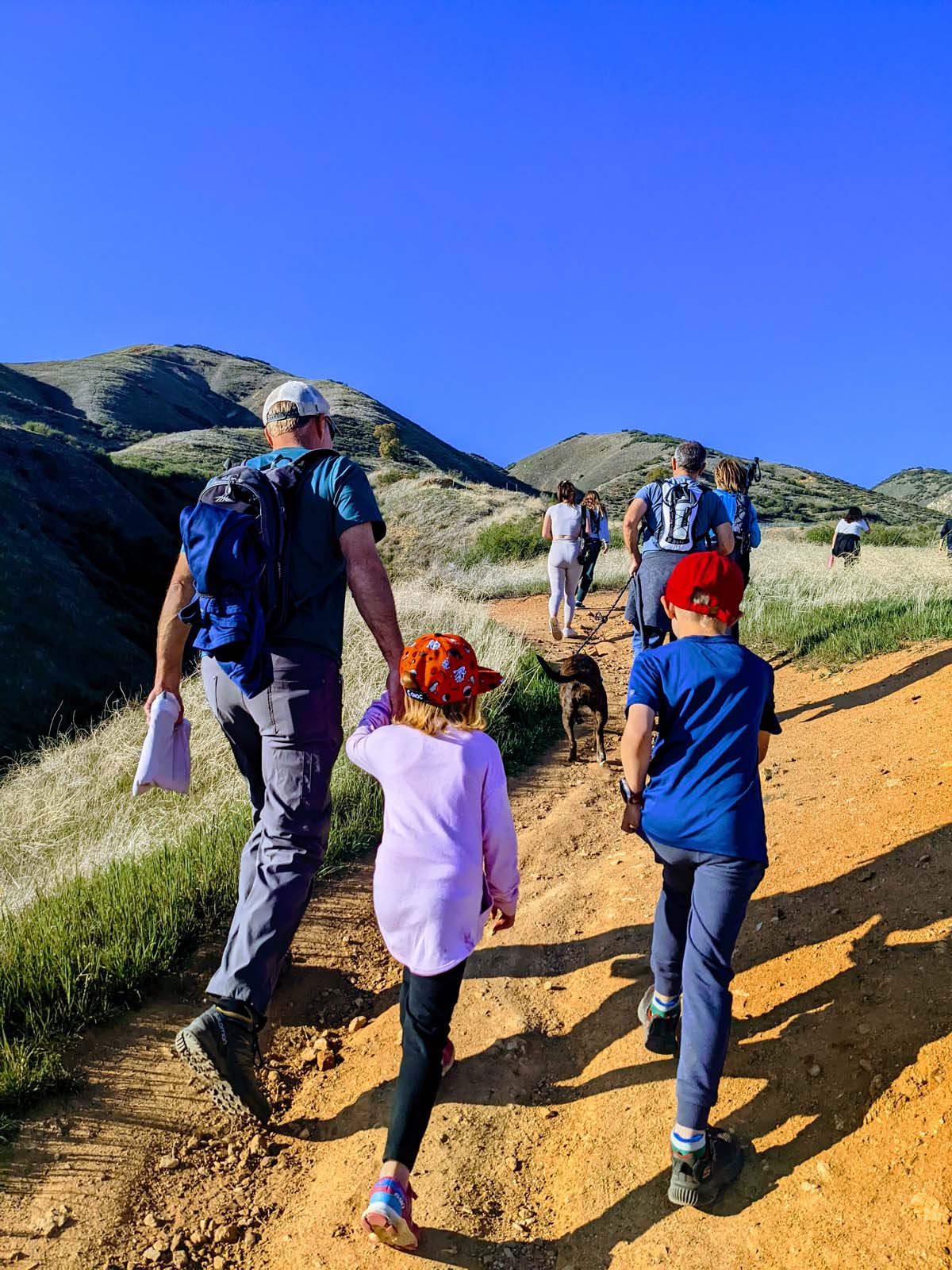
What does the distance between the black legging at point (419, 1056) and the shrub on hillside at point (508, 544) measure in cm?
1867

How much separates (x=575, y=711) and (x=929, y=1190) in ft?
14.3

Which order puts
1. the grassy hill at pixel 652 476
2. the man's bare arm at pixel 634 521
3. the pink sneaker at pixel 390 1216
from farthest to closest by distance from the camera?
1. the grassy hill at pixel 652 476
2. the man's bare arm at pixel 634 521
3. the pink sneaker at pixel 390 1216

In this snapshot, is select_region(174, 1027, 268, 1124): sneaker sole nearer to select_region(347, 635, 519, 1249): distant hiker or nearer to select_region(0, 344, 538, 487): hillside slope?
select_region(347, 635, 519, 1249): distant hiker

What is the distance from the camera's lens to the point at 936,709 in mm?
6031

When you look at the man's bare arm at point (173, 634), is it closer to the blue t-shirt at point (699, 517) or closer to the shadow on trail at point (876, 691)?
the blue t-shirt at point (699, 517)

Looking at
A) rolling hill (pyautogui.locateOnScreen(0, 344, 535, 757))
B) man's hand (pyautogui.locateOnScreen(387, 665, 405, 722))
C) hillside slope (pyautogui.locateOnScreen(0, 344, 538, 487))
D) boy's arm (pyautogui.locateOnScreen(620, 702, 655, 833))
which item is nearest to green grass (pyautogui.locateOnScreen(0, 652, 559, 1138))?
man's hand (pyautogui.locateOnScreen(387, 665, 405, 722))

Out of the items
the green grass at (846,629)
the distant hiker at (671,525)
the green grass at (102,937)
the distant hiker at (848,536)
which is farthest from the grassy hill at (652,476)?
the green grass at (102,937)

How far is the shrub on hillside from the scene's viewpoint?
21297 mm

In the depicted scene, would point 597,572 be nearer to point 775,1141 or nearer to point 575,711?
point 575,711

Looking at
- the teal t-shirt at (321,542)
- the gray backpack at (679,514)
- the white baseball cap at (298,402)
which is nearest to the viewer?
the teal t-shirt at (321,542)

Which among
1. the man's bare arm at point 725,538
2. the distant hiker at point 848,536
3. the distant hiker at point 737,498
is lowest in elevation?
the man's bare arm at point 725,538

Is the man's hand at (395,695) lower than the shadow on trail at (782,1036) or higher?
higher

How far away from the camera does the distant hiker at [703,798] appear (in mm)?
2393

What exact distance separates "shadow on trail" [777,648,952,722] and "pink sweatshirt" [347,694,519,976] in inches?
203
